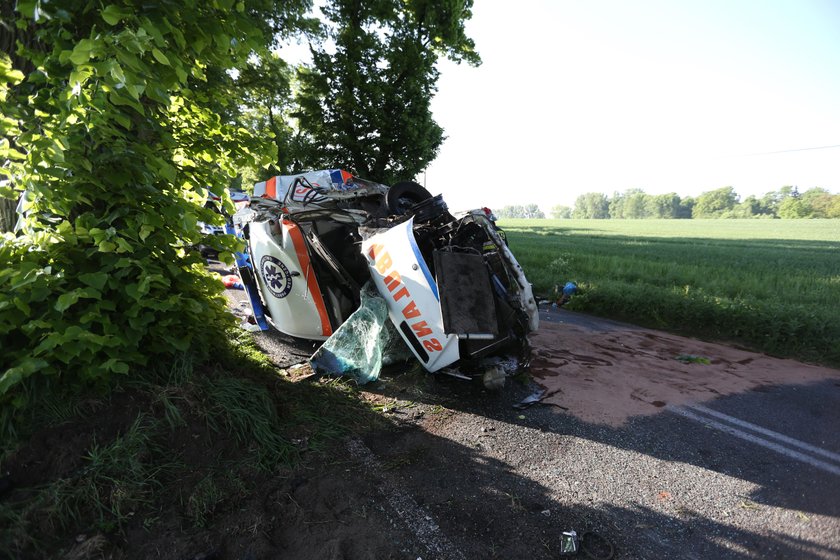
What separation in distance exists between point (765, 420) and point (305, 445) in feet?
13.2

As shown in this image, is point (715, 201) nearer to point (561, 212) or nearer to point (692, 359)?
point (561, 212)

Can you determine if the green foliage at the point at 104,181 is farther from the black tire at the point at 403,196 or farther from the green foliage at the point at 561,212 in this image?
the green foliage at the point at 561,212

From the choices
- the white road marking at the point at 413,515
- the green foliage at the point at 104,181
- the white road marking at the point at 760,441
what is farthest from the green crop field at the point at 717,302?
the green foliage at the point at 104,181

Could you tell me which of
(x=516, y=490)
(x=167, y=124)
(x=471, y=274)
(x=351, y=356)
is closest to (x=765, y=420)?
(x=516, y=490)

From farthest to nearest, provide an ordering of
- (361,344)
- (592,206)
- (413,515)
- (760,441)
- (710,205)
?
(592,206) < (710,205) < (361,344) < (760,441) < (413,515)

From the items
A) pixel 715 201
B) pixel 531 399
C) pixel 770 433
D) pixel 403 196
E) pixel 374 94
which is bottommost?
pixel 770 433

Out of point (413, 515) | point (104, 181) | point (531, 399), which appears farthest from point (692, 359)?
point (104, 181)

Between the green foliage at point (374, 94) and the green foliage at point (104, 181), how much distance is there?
12.7 m

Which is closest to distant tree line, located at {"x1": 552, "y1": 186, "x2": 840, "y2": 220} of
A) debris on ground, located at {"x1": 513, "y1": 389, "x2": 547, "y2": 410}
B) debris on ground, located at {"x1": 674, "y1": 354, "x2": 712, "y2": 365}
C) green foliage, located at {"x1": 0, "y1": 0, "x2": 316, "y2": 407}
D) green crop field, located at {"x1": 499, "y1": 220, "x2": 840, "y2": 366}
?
green crop field, located at {"x1": 499, "y1": 220, "x2": 840, "y2": 366}

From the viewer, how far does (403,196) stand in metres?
5.58

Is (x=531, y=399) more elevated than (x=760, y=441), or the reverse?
(x=531, y=399)

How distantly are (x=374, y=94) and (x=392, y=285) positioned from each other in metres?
12.5

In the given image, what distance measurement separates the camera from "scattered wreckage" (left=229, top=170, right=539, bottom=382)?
3.52m

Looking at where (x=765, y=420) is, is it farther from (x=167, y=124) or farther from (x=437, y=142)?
(x=437, y=142)
